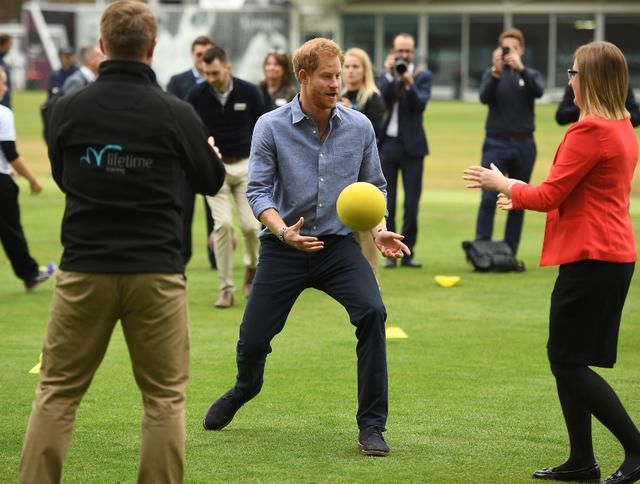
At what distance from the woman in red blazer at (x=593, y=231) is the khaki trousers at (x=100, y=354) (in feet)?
6.21

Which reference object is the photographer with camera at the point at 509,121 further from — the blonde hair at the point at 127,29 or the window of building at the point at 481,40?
the window of building at the point at 481,40

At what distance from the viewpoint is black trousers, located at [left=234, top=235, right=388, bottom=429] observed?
6.46 m

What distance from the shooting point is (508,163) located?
1438 cm

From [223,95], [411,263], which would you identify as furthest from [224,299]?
[411,263]

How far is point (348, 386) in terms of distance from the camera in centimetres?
817

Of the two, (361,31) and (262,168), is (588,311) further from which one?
(361,31)

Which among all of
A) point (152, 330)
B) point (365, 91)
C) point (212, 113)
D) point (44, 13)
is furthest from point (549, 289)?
point (44, 13)

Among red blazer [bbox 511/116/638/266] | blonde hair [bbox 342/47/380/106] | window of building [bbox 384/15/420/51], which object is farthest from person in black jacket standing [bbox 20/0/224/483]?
window of building [bbox 384/15/420/51]

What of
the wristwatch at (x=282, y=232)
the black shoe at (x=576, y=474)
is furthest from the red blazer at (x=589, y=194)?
the wristwatch at (x=282, y=232)

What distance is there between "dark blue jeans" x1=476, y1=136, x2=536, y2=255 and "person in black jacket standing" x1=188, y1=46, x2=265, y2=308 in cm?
350

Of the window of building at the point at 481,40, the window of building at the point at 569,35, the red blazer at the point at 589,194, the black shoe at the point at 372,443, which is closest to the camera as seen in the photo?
the red blazer at the point at 589,194

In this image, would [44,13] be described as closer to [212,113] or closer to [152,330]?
[212,113]

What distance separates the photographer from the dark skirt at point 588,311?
580 cm

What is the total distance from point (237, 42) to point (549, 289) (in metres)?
47.1
